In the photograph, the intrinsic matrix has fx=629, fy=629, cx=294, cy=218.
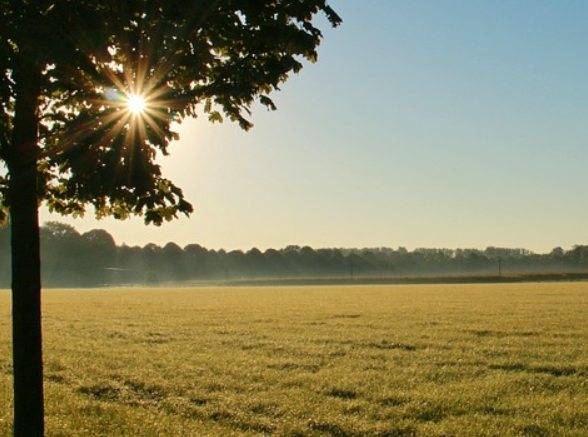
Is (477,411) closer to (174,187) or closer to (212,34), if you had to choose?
(174,187)

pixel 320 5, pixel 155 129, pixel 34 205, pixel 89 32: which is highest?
pixel 320 5

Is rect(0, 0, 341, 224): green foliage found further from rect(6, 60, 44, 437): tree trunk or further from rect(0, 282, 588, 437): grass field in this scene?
rect(0, 282, 588, 437): grass field

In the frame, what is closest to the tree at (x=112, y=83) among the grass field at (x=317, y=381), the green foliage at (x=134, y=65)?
the green foliage at (x=134, y=65)

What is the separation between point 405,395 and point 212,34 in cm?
777

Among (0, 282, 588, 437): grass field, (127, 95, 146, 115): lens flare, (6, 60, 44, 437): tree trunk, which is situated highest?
(127, 95, 146, 115): lens flare

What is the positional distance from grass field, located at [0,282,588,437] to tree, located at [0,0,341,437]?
10.6 ft

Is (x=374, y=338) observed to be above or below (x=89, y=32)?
below

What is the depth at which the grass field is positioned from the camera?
9680 mm

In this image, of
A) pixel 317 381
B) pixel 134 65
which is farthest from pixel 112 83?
pixel 317 381

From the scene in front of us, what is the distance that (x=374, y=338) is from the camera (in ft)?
70.7

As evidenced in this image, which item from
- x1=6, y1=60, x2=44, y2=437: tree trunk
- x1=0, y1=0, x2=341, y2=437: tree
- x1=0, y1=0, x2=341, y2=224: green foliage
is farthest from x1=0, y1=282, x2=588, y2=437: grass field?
x1=0, y1=0, x2=341, y2=224: green foliage

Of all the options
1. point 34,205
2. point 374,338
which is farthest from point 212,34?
point 374,338

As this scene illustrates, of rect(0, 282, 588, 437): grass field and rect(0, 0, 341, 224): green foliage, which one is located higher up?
rect(0, 0, 341, 224): green foliage

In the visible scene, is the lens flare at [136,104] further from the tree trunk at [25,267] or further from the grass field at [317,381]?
the grass field at [317,381]
